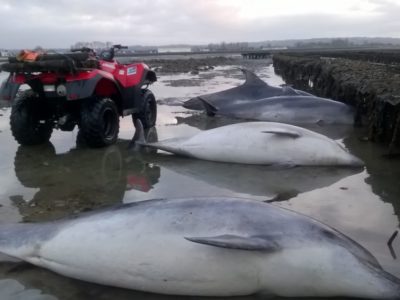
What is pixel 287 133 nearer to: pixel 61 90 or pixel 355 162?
pixel 355 162

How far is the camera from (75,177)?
6523 mm

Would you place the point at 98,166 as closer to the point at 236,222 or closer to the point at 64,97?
the point at 64,97

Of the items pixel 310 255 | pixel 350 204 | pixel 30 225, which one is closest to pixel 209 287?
pixel 310 255

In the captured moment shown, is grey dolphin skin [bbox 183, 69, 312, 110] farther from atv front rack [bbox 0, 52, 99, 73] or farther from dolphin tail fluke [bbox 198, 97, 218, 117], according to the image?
atv front rack [bbox 0, 52, 99, 73]

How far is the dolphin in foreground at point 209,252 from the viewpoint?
3268mm

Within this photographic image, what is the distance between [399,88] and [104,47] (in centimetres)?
580

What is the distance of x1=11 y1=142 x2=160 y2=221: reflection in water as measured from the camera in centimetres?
538

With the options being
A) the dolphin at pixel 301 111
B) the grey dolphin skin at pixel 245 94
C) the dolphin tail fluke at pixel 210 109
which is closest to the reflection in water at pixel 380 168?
the dolphin at pixel 301 111

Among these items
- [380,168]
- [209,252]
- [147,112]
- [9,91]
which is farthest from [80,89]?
[209,252]

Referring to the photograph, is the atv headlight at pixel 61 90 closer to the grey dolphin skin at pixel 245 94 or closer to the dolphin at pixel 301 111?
the dolphin at pixel 301 111

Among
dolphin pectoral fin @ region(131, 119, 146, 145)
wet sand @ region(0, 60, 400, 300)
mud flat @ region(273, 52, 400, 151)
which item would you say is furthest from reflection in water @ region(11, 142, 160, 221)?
mud flat @ region(273, 52, 400, 151)

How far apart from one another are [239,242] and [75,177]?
12.6ft

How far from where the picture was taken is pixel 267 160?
22.0 feet

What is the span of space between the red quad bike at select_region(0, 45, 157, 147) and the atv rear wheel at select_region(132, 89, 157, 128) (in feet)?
1.24
